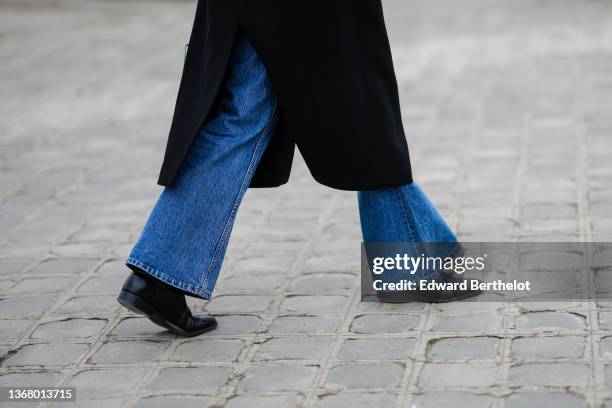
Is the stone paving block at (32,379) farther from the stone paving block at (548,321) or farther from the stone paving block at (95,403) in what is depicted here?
the stone paving block at (548,321)

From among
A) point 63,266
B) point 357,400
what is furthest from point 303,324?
point 63,266

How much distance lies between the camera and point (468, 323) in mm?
3564

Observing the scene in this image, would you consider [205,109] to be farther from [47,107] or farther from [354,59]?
[47,107]

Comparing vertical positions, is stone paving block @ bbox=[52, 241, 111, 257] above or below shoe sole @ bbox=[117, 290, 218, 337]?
below

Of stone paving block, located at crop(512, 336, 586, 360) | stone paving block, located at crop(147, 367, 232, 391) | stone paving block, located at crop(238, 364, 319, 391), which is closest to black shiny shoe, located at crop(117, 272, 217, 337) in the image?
stone paving block, located at crop(147, 367, 232, 391)

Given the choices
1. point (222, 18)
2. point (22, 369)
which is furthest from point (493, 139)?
point (22, 369)

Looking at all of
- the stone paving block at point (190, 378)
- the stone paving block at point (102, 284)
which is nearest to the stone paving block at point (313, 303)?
the stone paving block at point (190, 378)

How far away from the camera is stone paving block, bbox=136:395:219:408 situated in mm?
3037

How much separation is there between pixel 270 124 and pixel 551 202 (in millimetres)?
1930

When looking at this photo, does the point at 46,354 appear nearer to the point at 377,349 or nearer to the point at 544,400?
the point at 377,349

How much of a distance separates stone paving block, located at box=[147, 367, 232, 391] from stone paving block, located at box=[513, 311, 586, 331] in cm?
97

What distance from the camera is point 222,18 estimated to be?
132 inches

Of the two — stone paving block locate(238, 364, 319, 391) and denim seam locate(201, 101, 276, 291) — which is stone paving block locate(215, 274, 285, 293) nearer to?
denim seam locate(201, 101, 276, 291)

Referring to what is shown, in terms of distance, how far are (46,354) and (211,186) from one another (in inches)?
29.9
